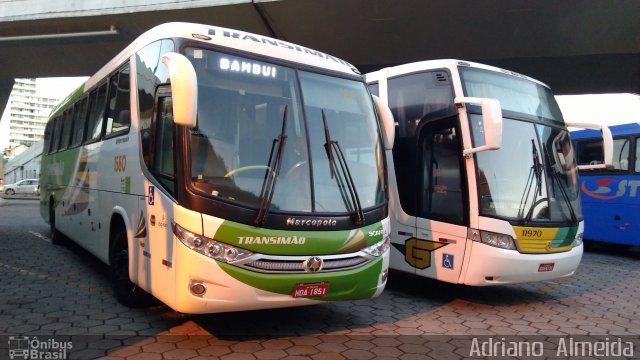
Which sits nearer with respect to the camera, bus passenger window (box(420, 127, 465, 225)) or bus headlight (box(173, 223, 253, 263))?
bus headlight (box(173, 223, 253, 263))

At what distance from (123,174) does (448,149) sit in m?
4.07

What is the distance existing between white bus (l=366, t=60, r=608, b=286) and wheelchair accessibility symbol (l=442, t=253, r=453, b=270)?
1 cm

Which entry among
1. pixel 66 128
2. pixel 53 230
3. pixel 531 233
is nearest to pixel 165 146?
pixel 531 233

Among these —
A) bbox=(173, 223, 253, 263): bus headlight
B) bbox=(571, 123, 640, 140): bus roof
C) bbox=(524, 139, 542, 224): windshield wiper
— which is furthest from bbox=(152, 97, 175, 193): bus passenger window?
bbox=(571, 123, 640, 140): bus roof

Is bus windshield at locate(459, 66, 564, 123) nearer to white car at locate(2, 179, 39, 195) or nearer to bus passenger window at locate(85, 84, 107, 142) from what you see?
bus passenger window at locate(85, 84, 107, 142)

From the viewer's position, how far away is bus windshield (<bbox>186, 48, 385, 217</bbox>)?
4391 mm

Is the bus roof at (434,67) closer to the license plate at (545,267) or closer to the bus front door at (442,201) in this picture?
the bus front door at (442,201)

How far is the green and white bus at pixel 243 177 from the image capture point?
13.9ft

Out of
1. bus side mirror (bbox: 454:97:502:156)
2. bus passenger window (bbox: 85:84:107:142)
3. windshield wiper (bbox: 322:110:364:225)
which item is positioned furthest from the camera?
bus passenger window (bbox: 85:84:107:142)

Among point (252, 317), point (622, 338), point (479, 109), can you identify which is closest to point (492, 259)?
point (622, 338)

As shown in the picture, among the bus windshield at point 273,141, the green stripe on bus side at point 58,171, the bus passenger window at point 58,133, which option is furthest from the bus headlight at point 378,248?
the bus passenger window at point 58,133

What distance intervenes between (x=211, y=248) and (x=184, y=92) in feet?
4.29

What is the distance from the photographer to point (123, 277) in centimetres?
573

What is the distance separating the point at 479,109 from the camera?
640 centimetres
